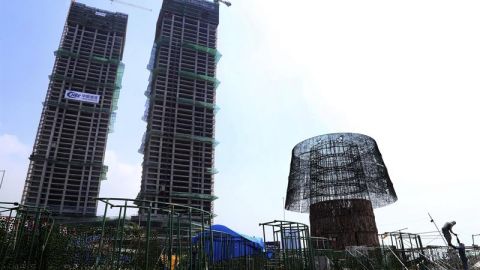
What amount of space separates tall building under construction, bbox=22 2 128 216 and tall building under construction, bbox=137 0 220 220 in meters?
11.3

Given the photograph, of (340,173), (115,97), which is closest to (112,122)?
(115,97)

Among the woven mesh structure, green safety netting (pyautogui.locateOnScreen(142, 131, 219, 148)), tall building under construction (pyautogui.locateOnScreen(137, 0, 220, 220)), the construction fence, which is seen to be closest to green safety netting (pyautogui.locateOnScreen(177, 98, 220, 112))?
A: tall building under construction (pyautogui.locateOnScreen(137, 0, 220, 220))

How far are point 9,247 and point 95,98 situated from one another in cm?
8832

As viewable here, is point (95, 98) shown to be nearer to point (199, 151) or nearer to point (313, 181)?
point (199, 151)

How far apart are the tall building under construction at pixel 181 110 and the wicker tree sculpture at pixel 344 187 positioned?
167ft

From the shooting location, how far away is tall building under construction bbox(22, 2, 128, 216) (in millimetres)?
80812

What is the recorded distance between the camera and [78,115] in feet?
291

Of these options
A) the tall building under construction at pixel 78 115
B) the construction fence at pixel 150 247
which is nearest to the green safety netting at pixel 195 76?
the tall building under construction at pixel 78 115

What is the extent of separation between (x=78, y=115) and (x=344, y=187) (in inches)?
2964

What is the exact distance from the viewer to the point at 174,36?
103 meters

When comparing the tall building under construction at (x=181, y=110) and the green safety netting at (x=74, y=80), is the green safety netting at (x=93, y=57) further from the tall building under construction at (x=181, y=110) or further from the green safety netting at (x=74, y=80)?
the tall building under construction at (x=181, y=110)

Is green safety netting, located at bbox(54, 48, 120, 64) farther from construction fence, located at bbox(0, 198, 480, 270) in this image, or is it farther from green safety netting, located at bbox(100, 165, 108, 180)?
construction fence, located at bbox(0, 198, 480, 270)

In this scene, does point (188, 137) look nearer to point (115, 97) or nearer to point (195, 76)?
point (195, 76)

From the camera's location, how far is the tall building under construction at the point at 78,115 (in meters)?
80.8
